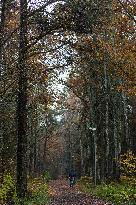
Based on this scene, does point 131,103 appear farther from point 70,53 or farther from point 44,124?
point 70,53

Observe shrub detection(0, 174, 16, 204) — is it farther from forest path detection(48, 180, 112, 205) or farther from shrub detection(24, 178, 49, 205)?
forest path detection(48, 180, 112, 205)

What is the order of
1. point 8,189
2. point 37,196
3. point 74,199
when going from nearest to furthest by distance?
point 8,189, point 74,199, point 37,196

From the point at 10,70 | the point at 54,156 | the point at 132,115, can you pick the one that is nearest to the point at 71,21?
the point at 10,70

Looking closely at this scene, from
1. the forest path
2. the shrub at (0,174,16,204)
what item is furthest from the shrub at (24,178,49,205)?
the shrub at (0,174,16,204)

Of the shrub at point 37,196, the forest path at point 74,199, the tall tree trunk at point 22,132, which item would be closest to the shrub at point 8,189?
the shrub at point 37,196

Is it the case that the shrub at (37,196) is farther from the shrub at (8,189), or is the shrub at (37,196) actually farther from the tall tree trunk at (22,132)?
the shrub at (8,189)

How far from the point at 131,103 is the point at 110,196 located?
98.3 feet

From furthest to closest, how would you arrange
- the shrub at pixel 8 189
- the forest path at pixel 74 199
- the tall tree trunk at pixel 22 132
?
the tall tree trunk at pixel 22 132
the forest path at pixel 74 199
the shrub at pixel 8 189

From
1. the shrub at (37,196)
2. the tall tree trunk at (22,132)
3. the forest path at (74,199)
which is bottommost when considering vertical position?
the forest path at (74,199)

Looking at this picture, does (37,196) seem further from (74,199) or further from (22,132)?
(22,132)

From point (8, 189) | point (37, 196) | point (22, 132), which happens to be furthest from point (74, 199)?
point (8, 189)

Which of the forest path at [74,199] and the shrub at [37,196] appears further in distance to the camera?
the shrub at [37,196]

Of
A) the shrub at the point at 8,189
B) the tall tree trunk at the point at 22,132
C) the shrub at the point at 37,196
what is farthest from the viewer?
the tall tree trunk at the point at 22,132

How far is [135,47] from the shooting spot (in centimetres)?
2372
